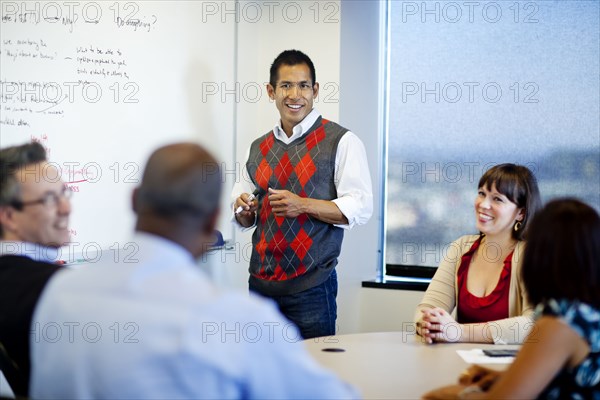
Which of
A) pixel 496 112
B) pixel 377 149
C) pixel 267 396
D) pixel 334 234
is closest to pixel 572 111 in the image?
pixel 496 112

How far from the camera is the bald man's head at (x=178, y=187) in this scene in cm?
137

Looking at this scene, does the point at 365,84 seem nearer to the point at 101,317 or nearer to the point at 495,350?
the point at 495,350

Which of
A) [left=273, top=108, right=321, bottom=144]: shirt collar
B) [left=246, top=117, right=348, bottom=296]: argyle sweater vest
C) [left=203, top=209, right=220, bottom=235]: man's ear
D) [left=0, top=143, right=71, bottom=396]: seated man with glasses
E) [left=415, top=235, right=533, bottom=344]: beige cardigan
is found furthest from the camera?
[left=273, top=108, right=321, bottom=144]: shirt collar

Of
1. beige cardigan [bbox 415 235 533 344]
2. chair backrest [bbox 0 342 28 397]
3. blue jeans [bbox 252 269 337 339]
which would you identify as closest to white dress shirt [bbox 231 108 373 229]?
blue jeans [bbox 252 269 337 339]

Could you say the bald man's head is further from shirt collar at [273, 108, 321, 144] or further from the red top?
shirt collar at [273, 108, 321, 144]

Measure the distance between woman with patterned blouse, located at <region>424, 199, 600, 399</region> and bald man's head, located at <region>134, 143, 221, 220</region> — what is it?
82 cm

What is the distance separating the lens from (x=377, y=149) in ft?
15.4

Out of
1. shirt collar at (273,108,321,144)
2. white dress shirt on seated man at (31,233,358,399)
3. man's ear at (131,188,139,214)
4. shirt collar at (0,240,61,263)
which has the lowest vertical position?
white dress shirt on seated man at (31,233,358,399)

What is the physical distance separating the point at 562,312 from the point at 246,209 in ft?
6.19

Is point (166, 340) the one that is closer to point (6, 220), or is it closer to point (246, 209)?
point (6, 220)

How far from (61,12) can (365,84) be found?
77.5 inches

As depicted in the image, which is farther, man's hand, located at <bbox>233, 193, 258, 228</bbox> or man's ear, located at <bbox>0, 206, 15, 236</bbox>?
man's hand, located at <bbox>233, 193, 258, 228</bbox>

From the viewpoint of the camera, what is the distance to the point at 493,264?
10.00 feet

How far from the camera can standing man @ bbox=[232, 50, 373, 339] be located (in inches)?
132
